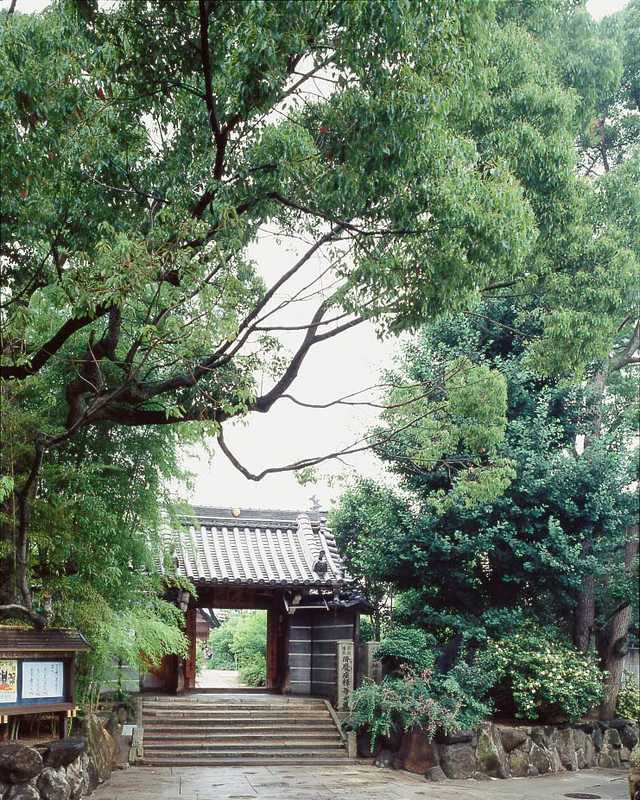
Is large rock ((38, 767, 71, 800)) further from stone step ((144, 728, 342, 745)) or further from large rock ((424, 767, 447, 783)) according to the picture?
large rock ((424, 767, 447, 783))

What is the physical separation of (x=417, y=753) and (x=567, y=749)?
276 cm

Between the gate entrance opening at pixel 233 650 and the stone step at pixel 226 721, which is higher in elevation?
the stone step at pixel 226 721

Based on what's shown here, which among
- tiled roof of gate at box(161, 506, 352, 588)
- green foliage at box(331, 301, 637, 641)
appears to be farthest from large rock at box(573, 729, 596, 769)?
tiled roof of gate at box(161, 506, 352, 588)

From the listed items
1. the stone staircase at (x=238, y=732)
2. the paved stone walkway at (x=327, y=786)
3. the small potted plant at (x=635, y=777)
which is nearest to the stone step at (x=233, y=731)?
the stone staircase at (x=238, y=732)

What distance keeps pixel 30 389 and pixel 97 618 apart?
9.71 ft

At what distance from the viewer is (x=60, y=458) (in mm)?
11219

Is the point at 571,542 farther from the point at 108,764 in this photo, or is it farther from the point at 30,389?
the point at 30,389

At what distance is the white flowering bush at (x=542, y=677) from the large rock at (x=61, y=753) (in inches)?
271

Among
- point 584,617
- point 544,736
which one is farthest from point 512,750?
point 584,617

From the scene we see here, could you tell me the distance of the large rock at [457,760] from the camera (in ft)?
41.3

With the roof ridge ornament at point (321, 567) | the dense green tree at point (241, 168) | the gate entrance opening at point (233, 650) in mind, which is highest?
the dense green tree at point (241, 168)

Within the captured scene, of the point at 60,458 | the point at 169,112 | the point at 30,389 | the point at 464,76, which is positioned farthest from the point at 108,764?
the point at 464,76

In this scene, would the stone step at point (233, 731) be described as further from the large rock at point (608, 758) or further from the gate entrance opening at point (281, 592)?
the large rock at point (608, 758)

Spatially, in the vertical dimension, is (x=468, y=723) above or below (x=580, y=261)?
below
